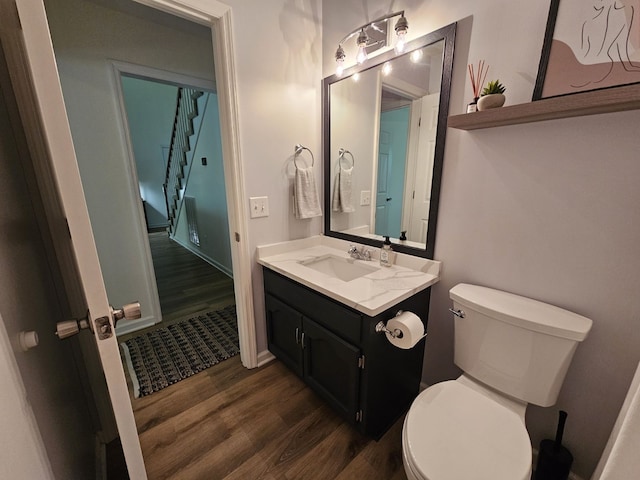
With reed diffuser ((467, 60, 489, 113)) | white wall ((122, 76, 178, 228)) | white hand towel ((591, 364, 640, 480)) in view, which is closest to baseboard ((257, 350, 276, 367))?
white hand towel ((591, 364, 640, 480))

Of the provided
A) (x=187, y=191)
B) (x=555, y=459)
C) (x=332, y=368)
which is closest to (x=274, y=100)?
(x=332, y=368)

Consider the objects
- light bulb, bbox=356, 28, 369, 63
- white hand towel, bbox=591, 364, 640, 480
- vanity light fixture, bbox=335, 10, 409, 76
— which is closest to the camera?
white hand towel, bbox=591, 364, 640, 480

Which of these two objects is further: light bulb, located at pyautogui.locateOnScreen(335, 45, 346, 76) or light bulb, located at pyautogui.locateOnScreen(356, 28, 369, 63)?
light bulb, located at pyautogui.locateOnScreen(335, 45, 346, 76)

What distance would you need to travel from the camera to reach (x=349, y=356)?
1224mm

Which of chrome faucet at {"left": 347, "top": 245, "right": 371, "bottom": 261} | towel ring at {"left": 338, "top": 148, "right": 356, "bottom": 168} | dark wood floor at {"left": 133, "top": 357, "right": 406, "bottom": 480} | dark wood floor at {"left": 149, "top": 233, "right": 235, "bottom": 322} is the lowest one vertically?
dark wood floor at {"left": 133, "top": 357, "right": 406, "bottom": 480}

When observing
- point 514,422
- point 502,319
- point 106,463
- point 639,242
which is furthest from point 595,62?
point 106,463

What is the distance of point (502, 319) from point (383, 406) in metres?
0.71

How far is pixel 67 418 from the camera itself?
880 millimetres

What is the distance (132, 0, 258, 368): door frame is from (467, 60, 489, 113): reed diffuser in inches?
44.7

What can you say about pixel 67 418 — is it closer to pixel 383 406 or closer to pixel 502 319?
pixel 383 406

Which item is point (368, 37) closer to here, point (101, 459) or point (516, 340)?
point (516, 340)

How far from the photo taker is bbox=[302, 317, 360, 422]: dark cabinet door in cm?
124

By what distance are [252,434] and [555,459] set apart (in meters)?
1.34

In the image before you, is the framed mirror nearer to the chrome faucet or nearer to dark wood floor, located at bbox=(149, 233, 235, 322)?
the chrome faucet
